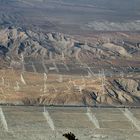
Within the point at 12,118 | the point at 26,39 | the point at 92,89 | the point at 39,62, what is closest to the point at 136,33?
the point at 26,39

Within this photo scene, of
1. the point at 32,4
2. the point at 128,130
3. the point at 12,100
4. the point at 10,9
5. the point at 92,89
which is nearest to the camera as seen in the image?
the point at 128,130

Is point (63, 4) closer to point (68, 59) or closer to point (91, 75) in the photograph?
point (68, 59)

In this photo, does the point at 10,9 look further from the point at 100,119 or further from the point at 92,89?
the point at 100,119

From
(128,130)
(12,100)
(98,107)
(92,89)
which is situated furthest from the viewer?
(92,89)

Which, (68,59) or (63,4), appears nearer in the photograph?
(68,59)

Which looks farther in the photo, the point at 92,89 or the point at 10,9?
the point at 10,9

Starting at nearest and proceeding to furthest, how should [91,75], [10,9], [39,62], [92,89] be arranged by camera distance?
[92,89] → [91,75] → [39,62] → [10,9]

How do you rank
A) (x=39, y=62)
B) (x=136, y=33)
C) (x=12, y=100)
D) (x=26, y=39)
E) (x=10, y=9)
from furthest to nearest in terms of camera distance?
(x=10, y=9) < (x=136, y=33) < (x=26, y=39) < (x=39, y=62) < (x=12, y=100)

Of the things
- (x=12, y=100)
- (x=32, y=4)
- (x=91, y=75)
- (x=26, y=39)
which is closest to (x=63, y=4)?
(x=32, y=4)
